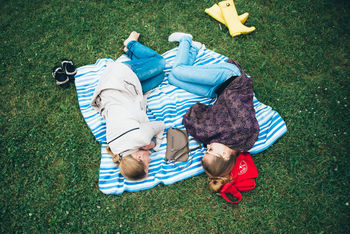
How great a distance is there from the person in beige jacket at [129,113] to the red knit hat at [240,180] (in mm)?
1488

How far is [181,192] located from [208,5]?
466cm

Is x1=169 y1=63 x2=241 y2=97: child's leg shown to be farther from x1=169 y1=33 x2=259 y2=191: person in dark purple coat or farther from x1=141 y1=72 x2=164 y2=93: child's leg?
x1=141 y1=72 x2=164 y2=93: child's leg

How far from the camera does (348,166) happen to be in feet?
12.7

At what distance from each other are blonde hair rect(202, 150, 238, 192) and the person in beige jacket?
1.08m

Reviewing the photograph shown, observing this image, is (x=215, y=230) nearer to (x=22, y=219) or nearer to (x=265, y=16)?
(x=22, y=219)

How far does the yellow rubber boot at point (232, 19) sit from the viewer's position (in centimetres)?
499

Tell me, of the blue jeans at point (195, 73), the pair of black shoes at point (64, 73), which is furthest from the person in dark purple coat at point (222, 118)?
the pair of black shoes at point (64, 73)

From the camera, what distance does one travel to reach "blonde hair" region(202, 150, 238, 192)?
338 cm

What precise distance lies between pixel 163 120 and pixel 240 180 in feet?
6.15

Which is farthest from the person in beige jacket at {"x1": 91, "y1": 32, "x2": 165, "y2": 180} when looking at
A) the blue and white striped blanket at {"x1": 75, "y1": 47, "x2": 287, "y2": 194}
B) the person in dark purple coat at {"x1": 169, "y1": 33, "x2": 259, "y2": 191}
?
the person in dark purple coat at {"x1": 169, "y1": 33, "x2": 259, "y2": 191}

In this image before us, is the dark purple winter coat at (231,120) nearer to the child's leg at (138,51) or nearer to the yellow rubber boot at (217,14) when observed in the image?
the child's leg at (138,51)

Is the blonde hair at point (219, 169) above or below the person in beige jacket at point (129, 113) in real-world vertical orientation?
below

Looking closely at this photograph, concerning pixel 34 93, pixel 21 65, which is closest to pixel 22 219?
pixel 34 93

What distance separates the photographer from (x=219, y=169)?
133 inches
